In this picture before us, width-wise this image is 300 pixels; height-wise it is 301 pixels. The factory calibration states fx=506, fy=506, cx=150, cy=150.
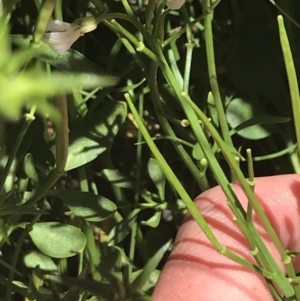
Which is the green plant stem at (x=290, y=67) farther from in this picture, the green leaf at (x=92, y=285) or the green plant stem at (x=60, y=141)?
the green leaf at (x=92, y=285)

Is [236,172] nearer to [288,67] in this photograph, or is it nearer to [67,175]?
[288,67]

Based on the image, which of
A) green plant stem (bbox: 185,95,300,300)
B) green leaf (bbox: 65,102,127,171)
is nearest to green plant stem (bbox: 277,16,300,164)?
green plant stem (bbox: 185,95,300,300)

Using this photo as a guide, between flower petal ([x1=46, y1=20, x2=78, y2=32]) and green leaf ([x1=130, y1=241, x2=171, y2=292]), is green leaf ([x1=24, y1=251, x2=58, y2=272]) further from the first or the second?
flower petal ([x1=46, y1=20, x2=78, y2=32])

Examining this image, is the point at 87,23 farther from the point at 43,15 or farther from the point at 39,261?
the point at 39,261

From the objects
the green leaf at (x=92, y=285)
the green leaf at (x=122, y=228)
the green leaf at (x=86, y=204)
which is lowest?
the green leaf at (x=92, y=285)

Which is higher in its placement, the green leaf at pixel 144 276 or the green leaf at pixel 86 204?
the green leaf at pixel 86 204

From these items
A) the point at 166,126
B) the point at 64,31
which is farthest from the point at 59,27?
the point at 166,126

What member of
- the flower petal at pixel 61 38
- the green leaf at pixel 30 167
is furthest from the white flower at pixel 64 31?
the green leaf at pixel 30 167
